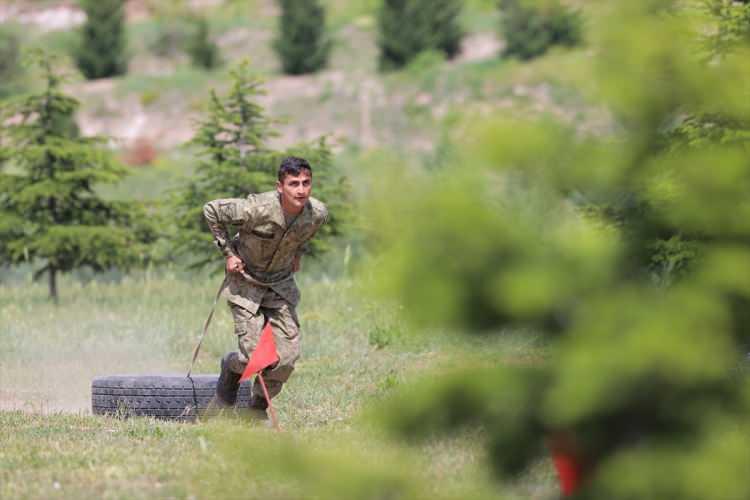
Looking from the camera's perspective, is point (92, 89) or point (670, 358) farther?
point (92, 89)

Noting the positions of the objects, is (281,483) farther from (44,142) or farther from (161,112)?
(161,112)

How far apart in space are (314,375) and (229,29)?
44.6m

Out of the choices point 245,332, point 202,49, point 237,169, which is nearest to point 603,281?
point 245,332

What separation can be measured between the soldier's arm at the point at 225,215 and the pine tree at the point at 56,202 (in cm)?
982

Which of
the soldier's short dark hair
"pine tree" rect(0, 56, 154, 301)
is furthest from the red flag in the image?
"pine tree" rect(0, 56, 154, 301)

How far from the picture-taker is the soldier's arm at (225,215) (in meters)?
9.16

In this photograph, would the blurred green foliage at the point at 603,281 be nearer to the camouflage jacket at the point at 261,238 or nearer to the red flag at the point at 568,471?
the red flag at the point at 568,471

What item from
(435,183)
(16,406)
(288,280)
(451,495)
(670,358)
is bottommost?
(16,406)

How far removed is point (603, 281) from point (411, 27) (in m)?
43.2

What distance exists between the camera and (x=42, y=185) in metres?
18.8

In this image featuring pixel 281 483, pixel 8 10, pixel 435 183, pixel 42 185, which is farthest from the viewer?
pixel 8 10

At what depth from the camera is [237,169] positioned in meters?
18.3

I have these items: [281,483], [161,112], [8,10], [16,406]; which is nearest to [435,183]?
[281,483]

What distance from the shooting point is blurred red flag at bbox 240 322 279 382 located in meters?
9.23
